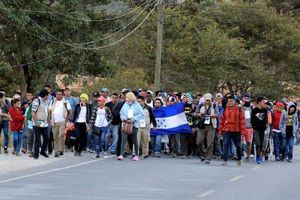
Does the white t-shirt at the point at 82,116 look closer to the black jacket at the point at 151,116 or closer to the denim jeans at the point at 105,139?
the denim jeans at the point at 105,139

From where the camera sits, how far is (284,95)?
1754 inches

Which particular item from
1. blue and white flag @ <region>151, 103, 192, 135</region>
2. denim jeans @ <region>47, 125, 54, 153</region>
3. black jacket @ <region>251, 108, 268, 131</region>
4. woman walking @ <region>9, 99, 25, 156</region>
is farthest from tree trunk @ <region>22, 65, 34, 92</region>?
black jacket @ <region>251, 108, 268, 131</region>

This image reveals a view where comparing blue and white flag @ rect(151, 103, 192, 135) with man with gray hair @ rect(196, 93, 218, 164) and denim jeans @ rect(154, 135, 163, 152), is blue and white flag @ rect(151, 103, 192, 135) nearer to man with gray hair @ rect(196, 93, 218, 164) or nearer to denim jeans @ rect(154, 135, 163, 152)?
denim jeans @ rect(154, 135, 163, 152)

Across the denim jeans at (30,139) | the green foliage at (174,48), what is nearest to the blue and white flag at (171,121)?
the denim jeans at (30,139)

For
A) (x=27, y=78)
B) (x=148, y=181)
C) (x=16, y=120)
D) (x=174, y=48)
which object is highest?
(x=174, y=48)

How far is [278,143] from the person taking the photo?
2230 cm

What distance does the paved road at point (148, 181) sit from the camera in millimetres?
13008

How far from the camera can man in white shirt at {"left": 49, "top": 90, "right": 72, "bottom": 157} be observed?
20.3 m

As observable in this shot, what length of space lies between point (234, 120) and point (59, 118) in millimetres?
4834

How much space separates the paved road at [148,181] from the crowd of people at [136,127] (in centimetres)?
84

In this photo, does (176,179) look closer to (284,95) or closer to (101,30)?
(101,30)

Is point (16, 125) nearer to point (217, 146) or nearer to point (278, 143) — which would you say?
point (217, 146)

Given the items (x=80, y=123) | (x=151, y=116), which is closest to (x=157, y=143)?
(x=151, y=116)

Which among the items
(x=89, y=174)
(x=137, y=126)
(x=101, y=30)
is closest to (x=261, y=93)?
(x=101, y=30)
